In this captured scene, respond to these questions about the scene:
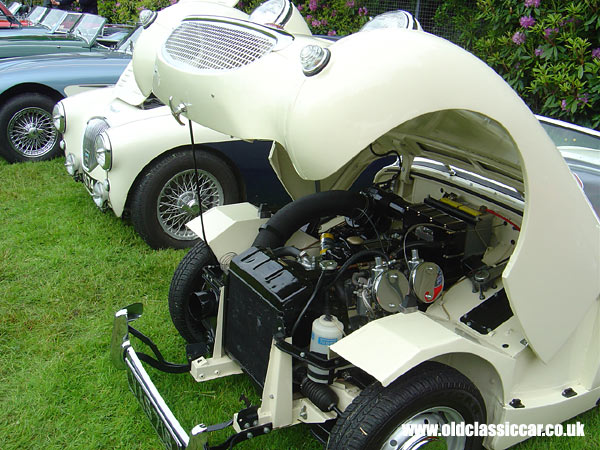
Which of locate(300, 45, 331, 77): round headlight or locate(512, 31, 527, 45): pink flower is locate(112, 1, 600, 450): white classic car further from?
locate(512, 31, 527, 45): pink flower

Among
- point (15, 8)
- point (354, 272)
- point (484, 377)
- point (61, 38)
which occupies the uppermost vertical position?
point (354, 272)

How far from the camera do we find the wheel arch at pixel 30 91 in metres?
6.37

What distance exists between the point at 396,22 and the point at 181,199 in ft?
9.20

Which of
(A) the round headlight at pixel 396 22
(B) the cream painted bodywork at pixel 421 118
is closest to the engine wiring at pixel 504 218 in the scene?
(B) the cream painted bodywork at pixel 421 118

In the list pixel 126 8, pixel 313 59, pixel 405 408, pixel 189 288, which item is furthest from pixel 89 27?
pixel 405 408

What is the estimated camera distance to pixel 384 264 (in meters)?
2.42

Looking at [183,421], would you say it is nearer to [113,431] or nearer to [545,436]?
[113,431]

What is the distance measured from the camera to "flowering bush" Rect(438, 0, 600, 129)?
5.46 m

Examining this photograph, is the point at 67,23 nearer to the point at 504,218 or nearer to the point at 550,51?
the point at 550,51

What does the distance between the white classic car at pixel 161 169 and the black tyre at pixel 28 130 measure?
1.97 meters

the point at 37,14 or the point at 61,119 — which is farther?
the point at 37,14

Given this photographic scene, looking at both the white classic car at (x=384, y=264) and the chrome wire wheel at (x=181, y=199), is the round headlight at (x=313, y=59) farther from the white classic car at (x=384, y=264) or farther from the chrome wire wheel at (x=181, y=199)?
the chrome wire wheel at (x=181, y=199)

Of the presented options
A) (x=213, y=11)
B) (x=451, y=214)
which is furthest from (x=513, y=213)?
(x=213, y=11)

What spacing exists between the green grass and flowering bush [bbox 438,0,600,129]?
385 cm
